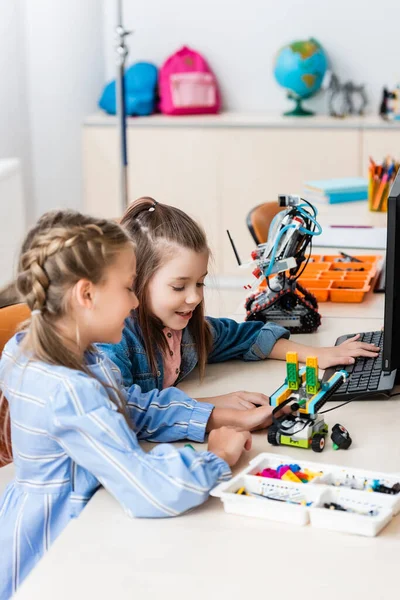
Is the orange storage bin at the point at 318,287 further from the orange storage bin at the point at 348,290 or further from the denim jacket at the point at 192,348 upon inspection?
the denim jacket at the point at 192,348

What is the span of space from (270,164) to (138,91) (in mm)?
756

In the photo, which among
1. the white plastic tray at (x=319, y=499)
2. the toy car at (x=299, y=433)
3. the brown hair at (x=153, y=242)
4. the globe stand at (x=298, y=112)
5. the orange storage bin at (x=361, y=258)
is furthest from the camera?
the globe stand at (x=298, y=112)

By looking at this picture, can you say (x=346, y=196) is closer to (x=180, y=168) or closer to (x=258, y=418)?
(x=180, y=168)

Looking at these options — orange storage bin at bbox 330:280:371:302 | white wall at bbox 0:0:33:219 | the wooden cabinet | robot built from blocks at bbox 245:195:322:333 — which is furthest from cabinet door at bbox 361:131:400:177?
robot built from blocks at bbox 245:195:322:333

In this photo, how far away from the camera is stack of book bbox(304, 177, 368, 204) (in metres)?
3.06

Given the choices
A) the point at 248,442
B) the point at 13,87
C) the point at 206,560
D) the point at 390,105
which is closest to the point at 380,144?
the point at 390,105

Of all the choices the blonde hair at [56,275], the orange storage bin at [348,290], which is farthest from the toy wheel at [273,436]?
the orange storage bin at [348,290]

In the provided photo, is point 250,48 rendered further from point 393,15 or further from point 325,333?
point 325,333

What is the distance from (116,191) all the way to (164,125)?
40 cm

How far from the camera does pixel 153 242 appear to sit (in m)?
1.55

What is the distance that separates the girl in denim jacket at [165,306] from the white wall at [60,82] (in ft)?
10.1

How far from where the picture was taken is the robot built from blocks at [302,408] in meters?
1.29

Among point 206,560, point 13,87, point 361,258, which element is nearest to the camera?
point 206,560

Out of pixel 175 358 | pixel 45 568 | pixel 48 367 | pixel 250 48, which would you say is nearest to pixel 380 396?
pixel 175 358
